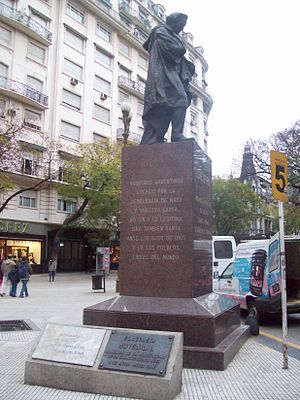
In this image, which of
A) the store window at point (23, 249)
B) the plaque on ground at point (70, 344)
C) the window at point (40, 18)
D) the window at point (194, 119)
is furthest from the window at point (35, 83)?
the plaque on ground at point (70, 344)

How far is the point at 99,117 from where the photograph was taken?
4175 centimetres

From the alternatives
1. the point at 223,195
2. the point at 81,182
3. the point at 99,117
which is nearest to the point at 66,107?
the point at 99,117

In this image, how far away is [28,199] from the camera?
34.4 metres

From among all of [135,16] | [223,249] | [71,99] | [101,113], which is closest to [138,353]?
[223,249]

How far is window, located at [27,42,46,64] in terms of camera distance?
35.2 meters

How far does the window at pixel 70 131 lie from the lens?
123 feet

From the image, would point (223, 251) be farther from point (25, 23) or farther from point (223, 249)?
point (25, 23)

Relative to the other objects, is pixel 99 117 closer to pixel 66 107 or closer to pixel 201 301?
pixel 66 107

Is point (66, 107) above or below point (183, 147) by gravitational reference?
above

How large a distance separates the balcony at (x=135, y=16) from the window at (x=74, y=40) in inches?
335

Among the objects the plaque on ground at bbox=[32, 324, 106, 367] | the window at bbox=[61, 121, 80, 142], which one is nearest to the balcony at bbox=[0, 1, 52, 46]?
the window at bbox=[61, 121, 80, 142]

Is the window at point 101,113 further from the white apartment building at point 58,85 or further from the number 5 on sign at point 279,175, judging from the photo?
the number 5 on sign at point 279,175

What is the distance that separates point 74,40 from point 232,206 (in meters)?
21.9

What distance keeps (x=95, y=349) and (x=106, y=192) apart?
27685mm
